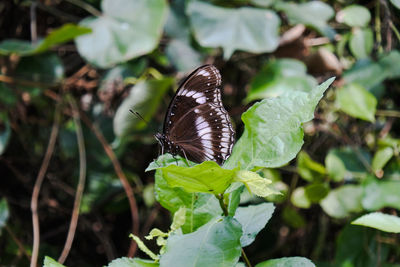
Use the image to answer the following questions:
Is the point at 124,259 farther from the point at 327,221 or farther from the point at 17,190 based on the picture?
the point at 17,190

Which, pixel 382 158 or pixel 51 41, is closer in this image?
pixel 382 158

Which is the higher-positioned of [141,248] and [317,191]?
[141,248]

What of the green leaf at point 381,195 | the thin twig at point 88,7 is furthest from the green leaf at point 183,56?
the green leaf at point 381,195

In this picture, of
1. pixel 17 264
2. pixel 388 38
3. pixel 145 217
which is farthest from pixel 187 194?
pixel 145 217

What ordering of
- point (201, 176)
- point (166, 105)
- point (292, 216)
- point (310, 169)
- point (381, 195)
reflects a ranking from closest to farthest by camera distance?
1. point (201, 176)
2. point (381, 195)
3. point (310, 169)
4. point (292, 216)
5. point (166, 105)

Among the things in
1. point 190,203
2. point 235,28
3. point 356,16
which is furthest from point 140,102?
point 190,203

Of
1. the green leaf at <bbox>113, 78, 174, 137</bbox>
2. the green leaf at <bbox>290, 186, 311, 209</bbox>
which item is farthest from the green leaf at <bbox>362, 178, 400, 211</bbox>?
the green leaf at <bbox>113, 78, 174, 137</bbox>

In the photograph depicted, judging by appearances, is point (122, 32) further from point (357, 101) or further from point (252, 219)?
point (252, 219)

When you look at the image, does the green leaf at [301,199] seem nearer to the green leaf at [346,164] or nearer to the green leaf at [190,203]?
the green leaf at [346,164]
